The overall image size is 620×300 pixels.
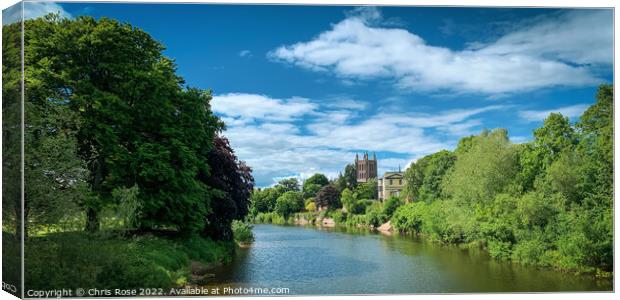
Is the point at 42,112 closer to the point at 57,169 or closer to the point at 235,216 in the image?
the point at 57,169

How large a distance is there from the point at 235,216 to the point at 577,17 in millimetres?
11768

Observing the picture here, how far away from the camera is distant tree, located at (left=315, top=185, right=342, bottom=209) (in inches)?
1024

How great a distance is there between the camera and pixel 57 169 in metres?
11.7

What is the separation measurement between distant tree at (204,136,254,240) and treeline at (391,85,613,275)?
7.56 m

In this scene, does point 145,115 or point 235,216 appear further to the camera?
point 235,216

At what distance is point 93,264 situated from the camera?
11031 millimetres

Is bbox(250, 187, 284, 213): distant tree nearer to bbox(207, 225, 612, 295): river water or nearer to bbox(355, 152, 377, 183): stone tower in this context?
bbox(207, 225, 612, 295): river water

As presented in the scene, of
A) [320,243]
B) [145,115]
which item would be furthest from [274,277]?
[320,243]

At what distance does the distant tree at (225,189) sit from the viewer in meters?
17.9

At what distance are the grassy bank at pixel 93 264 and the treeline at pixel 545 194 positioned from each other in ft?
32.0

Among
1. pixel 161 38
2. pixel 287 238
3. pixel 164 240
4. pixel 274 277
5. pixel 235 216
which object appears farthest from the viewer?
pixel 287 238

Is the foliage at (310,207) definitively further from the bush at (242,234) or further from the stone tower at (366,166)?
the stone tower at (366,166)

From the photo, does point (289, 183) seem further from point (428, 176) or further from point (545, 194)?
point (428, 176)

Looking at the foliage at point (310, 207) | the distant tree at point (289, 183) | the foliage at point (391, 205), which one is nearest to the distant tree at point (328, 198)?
the foliage at point (310, 207)
